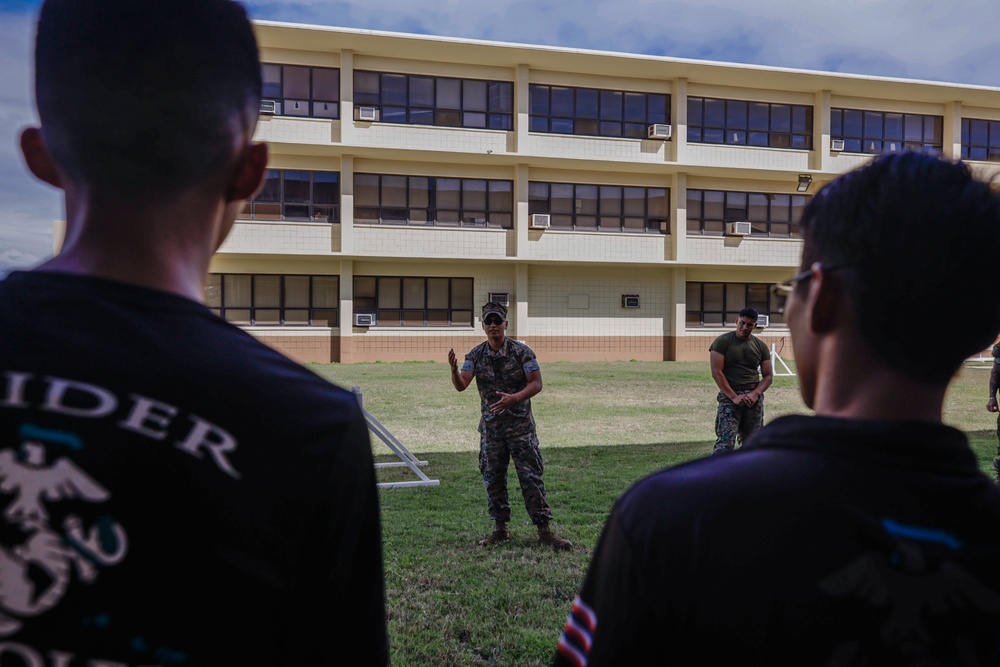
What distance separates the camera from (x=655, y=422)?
1532cm

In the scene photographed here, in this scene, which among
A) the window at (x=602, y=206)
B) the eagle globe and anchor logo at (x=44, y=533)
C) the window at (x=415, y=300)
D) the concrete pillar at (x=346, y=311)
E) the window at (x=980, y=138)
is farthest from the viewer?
the window at (x=980, y=138)

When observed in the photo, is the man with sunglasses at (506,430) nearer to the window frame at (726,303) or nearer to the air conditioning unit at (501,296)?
the air conditioning unit at (501,296)

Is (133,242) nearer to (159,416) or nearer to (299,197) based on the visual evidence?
(159,416)

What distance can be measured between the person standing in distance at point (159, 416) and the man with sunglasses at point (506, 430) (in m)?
5.98

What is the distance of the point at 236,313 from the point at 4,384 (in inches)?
1134

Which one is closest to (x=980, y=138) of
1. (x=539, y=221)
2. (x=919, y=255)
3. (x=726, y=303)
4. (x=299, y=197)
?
(x=726, y=303)

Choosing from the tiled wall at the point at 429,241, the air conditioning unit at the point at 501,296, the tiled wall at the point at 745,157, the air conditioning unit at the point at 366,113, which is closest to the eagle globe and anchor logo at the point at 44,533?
the tiled wall at the point at 429,241

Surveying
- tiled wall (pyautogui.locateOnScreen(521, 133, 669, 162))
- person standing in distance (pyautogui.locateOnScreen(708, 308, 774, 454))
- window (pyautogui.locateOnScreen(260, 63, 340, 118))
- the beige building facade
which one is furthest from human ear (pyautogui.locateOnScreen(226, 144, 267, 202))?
tiled wall (pyautogui.locateOnScreen(521, 133, 669, 162))

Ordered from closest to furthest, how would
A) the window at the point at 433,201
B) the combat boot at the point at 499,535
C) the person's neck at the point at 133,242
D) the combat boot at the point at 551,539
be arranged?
1. the person's neck at the point at 133,242
2. the combat boot at the point at 551,539
3. the combat boot at the point at 499,535
4. the window at the point at 433,201

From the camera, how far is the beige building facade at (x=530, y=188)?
27.9 m

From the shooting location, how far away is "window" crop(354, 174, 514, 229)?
28.7 m

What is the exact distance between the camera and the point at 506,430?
24.0 feet

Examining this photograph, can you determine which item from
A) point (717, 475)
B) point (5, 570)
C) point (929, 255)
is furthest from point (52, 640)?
point (929, 255)

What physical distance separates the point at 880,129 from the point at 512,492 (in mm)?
29392
